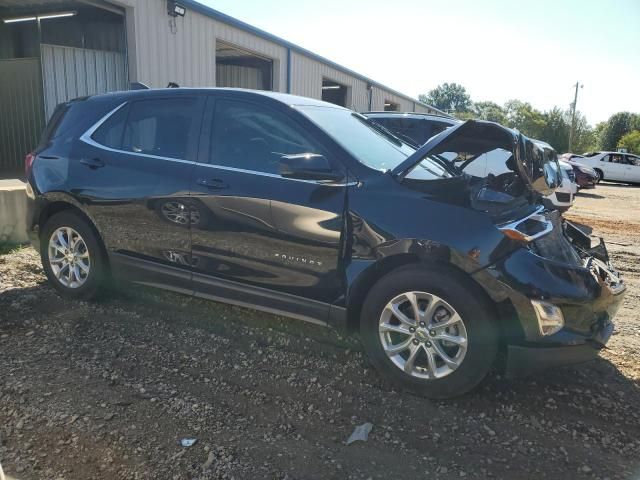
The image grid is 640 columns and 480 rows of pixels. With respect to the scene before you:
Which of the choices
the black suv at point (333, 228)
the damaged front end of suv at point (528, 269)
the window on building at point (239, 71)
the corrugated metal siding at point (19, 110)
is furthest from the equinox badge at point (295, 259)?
the window on building at point (239, 71)

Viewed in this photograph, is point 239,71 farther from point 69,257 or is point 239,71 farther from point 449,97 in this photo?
point 449,97

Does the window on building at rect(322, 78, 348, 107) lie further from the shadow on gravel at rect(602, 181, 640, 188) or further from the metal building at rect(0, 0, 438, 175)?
the shadow on gravel at rect(602, 181, 640, 188)

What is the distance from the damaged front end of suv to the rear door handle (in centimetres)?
246

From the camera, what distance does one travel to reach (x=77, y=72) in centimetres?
1052

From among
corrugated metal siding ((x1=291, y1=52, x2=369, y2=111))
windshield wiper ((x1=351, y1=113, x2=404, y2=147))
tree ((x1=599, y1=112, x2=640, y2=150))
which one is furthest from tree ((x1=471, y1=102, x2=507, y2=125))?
windshield wiper ((x1=351, y1=113, x2=404, y2=147))

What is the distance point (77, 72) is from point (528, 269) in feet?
34.6

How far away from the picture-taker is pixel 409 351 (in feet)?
10.1

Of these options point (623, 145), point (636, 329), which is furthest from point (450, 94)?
point (636, 329)

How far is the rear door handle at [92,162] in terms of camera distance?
4.15m

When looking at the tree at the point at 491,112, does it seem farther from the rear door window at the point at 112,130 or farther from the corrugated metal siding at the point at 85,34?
the rear door window at the point at 112,130

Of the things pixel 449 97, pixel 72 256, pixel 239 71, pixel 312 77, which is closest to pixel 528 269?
pixel 72 256

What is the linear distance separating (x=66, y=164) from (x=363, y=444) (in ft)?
11.0

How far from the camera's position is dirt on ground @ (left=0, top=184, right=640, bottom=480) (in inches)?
97.6

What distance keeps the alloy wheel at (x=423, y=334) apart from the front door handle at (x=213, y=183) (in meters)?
1.43
